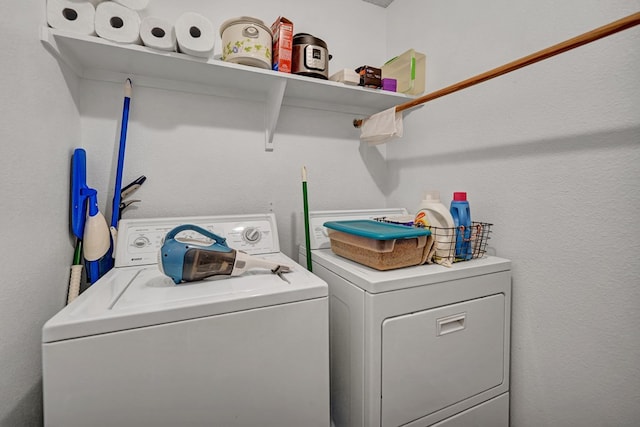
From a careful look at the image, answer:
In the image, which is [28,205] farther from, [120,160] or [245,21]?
→ [245,21]

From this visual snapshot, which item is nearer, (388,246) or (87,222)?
(388,246)

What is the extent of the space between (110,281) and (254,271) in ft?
1.66

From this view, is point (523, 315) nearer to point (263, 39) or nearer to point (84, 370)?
point (84, 370)

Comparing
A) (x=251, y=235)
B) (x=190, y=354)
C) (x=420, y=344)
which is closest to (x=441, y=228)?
(x=420, y=344)

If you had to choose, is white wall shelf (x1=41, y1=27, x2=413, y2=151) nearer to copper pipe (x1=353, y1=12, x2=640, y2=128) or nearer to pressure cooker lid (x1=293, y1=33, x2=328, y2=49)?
pressure cooker lid (x1=293, y1=33, x2=328, y2=49)

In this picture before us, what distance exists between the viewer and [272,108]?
1559 mm

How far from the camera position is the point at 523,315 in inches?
47.3

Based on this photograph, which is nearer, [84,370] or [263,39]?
[84,370]

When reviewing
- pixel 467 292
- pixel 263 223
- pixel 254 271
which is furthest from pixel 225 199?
pixel 467 292

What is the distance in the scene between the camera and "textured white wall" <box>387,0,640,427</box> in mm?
920

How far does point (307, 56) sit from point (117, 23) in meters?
0.83

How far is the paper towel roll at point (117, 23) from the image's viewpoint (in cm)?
109

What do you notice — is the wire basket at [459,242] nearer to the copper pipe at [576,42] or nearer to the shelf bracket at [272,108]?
the copper pipe at [576,42]

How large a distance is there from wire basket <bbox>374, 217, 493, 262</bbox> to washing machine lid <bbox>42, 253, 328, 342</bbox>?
56cm
